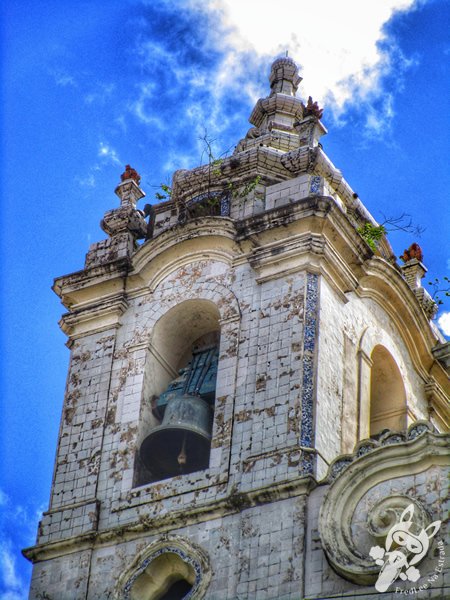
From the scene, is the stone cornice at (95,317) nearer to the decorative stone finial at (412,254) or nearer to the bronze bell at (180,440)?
the bronze bell at (180,440)

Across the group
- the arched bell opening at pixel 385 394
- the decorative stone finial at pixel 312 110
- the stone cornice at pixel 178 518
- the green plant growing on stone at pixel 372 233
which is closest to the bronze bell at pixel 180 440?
the stone cornice at pixel 178 518

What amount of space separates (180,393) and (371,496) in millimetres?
3886

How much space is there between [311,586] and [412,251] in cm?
856

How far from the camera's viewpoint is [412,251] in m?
28.4

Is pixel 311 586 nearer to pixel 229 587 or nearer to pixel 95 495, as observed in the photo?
pixel 229 587

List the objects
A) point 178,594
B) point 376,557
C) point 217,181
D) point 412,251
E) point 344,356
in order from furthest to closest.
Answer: point 412,251 → point 217,181 → point 344,356 → point 178,594 → point 376,557

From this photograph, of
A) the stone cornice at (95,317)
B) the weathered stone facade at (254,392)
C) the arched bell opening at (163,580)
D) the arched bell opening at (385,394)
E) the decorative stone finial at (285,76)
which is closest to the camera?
the weathered stone facade at (254,392)

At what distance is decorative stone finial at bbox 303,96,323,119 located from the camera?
2695 cm

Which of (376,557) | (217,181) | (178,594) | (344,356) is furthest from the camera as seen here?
(217,181)

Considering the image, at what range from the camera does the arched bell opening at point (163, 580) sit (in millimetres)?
22312

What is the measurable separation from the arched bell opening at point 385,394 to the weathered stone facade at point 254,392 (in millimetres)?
23

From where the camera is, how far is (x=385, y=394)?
26.0 meters

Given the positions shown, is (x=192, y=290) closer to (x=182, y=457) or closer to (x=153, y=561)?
(x=182, y=457)

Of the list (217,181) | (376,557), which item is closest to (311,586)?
(376,557)
